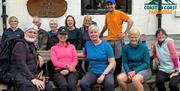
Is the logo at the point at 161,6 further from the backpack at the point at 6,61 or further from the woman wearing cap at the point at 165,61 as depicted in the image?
the backpack at the point at 6,61

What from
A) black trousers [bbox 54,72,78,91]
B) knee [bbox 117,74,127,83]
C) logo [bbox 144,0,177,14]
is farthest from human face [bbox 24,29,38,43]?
logo [bbox 144,0,177,14]

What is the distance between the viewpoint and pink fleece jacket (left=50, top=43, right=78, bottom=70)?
6.33 metres

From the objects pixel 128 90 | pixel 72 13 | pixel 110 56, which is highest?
pixel 72 13

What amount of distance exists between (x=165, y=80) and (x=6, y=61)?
2155 mm

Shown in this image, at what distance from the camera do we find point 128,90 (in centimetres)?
663

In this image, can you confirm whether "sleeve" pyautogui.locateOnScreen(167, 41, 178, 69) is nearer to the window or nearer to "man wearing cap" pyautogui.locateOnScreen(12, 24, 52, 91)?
"man wearing cap" pyautogui.locateOnScreen(12, 24, 52, 91)

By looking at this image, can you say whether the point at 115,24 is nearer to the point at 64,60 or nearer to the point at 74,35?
the point at 74,35

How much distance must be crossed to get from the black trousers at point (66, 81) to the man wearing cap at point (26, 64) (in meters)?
0.30

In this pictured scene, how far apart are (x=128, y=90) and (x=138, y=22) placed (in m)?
2.84

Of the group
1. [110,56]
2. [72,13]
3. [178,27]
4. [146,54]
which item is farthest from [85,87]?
[178,27]

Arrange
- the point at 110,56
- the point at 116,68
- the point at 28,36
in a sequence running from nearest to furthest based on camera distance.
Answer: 1. the point at 28,36
2. the point at 110,56
3. the point at 116,68

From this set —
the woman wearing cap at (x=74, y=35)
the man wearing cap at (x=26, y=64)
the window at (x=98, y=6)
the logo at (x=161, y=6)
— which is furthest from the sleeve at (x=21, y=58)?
the logo at (x=161, y=6)

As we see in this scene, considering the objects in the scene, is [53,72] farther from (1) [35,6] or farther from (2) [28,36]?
(1) [35,6]

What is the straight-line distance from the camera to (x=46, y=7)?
29.5 ft
